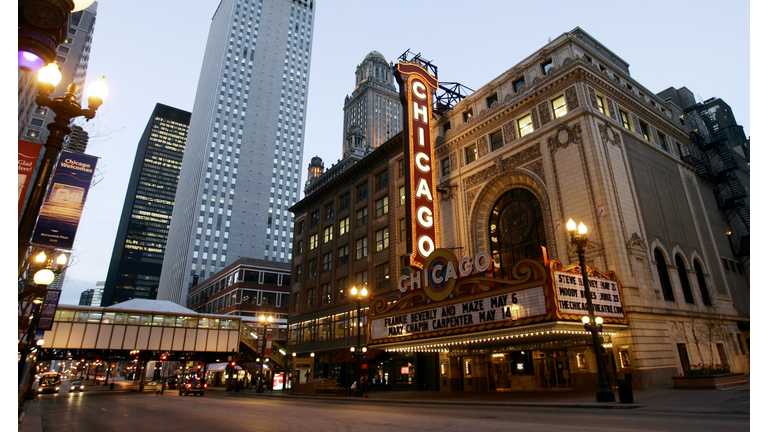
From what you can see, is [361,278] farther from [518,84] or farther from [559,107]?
[559,107]

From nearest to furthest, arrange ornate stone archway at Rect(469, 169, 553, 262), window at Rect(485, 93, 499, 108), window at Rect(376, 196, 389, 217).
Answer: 1. ornate stone archway at Rect(469, 169, 553, 262)
2. window at Rect(485, 93, 499, 108)
3. window at Rect(376, 196, 389, 217)

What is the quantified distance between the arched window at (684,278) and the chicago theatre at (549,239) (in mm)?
90

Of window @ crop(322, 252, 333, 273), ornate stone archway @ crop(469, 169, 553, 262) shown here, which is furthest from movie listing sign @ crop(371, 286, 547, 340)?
window @ crop(322, 252, 333, 273)

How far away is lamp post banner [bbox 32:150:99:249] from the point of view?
37.3 ft

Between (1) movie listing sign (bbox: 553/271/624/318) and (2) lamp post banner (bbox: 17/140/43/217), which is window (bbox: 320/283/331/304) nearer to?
(1) movie listing sign (bbox: 553/271/624/318)

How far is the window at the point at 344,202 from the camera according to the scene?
5272 centimetres

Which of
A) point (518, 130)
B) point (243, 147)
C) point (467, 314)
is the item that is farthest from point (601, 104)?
point (243, 147)

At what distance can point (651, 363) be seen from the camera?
24312 mm

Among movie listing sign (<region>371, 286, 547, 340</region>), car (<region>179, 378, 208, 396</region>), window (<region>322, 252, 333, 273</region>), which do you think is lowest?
car (<region>179, 378, 208, 396</region>)

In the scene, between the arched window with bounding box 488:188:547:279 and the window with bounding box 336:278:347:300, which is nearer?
the arched window with bounding box 488:188:547:279

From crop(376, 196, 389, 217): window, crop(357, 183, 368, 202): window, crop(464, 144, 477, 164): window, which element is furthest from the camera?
crop(357, 183, 368, 202): window

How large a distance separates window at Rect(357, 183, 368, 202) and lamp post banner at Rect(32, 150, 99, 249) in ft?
126

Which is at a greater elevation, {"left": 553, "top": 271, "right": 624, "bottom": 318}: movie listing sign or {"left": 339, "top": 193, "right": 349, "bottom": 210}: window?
{"left": 339, "top": 193, "right": 349, "bottom": 210}: window

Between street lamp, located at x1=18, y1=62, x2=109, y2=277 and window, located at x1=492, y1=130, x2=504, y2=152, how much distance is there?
30.8m
